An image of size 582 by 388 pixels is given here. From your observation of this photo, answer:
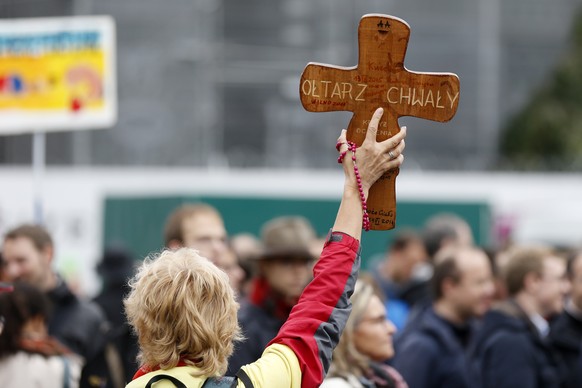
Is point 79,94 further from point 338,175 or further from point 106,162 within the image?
point 106,162

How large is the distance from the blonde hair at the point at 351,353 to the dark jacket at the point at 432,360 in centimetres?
100

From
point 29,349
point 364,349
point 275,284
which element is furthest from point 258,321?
point 29,349

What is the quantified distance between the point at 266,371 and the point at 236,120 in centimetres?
1920

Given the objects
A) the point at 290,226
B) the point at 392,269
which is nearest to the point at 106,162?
the point at 392,269

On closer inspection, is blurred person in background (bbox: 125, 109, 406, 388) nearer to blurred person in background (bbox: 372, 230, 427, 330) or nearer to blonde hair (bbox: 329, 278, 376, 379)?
blonde hair (bbox: 329, 278, 376, 379)

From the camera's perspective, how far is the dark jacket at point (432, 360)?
5805mm

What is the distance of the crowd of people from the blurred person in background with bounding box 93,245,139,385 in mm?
10

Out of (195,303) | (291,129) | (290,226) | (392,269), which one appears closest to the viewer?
(195,303)

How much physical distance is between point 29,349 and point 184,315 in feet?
7.29

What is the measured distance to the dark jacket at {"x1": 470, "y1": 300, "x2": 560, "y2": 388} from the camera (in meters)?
6.08

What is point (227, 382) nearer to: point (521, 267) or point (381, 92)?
point (381, 92)

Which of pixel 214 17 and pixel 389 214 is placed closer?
pixel 389 214

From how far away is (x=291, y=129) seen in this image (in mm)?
21469

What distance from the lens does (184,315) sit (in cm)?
303
